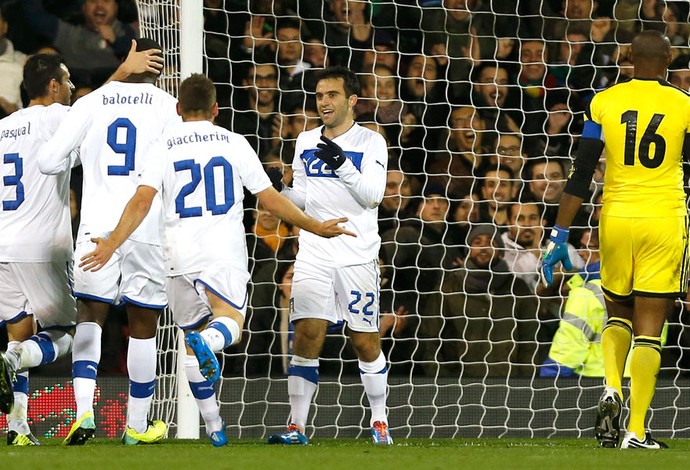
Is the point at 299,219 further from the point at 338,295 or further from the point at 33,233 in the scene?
the point at 33,233

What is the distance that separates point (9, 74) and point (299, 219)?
12.6ft

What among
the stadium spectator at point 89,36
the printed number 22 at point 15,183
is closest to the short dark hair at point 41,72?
the printed number 22 at point 15,183

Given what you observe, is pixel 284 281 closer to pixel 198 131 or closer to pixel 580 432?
pixel 580 432

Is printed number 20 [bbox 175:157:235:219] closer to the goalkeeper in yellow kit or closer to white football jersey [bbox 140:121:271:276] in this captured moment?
white football jersey [bbox 140:121:271:276]

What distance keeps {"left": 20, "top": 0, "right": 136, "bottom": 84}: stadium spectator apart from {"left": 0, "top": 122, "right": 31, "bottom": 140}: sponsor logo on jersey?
2.54 meters

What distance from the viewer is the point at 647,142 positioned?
5.88 meters

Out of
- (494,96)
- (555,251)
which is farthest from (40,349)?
(494,96)

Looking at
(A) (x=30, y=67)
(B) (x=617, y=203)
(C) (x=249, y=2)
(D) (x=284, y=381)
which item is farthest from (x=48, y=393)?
(B) (x=617, y=203)

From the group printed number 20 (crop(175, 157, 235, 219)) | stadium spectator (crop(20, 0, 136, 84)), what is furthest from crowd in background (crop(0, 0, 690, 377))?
printed number 20 (crop(175, 157, 235, 219))

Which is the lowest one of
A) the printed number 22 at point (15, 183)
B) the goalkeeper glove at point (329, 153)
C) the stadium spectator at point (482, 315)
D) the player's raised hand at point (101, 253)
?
the stadium spectator at point (482, 315)

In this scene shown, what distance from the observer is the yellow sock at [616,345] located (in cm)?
586

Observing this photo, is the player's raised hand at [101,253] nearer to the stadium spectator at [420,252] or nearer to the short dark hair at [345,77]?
the short dark hair at [345,77]

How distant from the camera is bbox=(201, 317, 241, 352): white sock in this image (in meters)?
5.54

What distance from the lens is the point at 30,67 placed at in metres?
6.55
